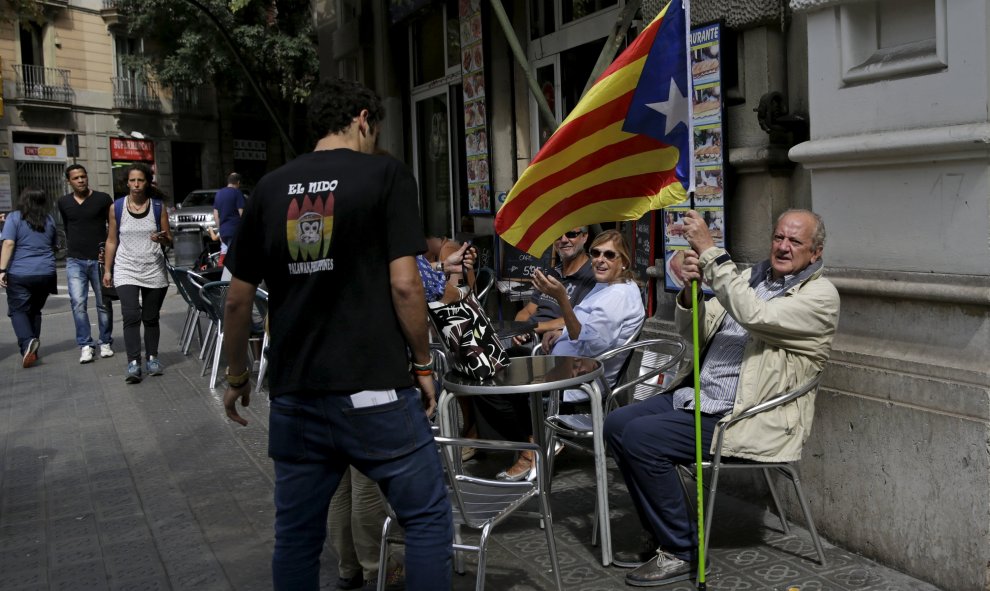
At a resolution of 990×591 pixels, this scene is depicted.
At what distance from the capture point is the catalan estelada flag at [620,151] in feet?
11.9

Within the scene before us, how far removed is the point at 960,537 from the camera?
3.56 meters

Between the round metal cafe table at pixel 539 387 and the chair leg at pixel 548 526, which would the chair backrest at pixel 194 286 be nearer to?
the round metal cafe table at pixel 539 387

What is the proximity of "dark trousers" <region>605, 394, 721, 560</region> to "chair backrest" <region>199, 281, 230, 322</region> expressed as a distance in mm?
5028

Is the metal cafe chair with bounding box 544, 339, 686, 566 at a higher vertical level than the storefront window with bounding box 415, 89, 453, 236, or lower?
lower

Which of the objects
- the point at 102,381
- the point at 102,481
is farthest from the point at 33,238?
the point at 102,481

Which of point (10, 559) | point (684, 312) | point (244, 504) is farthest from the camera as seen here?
point (244, 504)

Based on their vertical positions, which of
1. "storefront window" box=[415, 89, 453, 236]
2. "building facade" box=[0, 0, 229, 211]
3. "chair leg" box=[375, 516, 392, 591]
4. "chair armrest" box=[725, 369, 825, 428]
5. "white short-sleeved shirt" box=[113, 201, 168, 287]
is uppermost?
"building facade" box=[0, 0, 229, 211]

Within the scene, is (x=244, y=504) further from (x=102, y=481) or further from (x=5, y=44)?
(x=5, y=44)

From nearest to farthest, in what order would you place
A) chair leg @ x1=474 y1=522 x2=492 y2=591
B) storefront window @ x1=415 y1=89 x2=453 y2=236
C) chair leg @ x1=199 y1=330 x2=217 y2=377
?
chair leg @ x1=474 y1=522 x2=492 y2=591 < chair leg @ x1=199 y1=330 x2=217 y2=377 < storefront window @ x1=415 y1=89 x2=453 y2=236

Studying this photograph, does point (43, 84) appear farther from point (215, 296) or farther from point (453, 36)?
→ point (215, 296)

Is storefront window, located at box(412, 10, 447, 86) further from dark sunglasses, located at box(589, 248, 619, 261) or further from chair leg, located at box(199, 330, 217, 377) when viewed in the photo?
dark sunglasses, located at box(589, 248, 619, 261)

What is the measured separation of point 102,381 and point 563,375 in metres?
6.23

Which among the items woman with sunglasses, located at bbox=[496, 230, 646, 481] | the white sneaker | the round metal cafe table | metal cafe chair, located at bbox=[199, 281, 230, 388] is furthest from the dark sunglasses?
the white sneaker

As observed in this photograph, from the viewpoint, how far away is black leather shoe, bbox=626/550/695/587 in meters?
3.80
